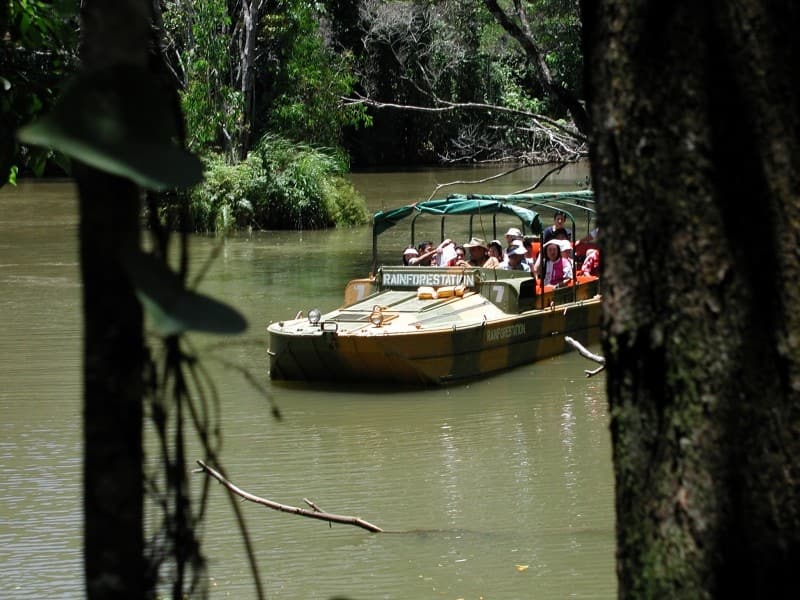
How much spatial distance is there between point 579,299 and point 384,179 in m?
30.7

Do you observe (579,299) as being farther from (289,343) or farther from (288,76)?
(288,76)

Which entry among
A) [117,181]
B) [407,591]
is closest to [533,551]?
[407,591]

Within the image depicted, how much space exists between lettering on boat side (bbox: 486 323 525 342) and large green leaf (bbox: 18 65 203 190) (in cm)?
1371

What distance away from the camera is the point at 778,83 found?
Answer: 203 cm

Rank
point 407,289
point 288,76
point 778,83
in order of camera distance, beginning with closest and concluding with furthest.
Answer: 1. point 778,83
2. point 407,289
3. point 288,76

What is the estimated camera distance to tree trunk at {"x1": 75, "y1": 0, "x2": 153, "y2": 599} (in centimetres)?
152

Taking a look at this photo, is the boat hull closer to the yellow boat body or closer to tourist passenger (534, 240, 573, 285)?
the yellow boat body

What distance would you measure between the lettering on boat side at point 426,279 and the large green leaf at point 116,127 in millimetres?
14226

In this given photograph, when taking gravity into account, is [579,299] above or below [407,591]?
above

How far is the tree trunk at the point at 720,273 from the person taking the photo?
2.01 m

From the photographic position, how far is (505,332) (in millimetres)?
15297

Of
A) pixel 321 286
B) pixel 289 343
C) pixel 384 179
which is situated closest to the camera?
pixel 289 343

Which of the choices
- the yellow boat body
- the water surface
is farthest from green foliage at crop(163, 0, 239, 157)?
the yellow boat body

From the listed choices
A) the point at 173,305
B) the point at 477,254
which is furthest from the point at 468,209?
the point at 173,305
